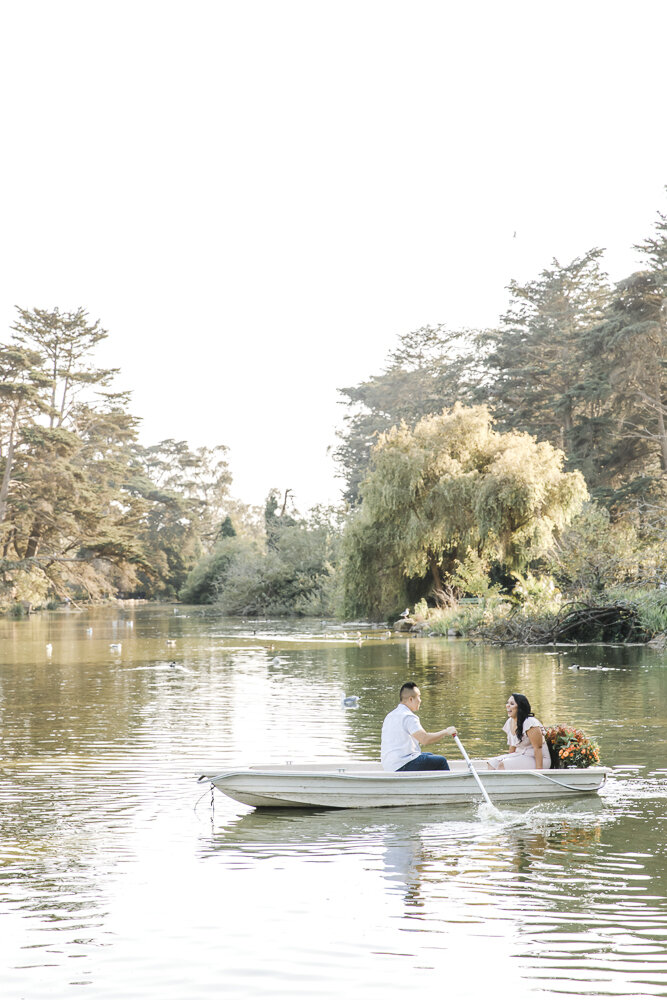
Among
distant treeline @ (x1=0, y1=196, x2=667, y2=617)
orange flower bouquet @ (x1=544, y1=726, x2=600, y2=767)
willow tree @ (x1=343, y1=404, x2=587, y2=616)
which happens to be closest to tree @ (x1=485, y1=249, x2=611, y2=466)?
distant treeline @ (x1=0, y1=196, x2=667, y2=617)

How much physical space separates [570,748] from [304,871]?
338 cm

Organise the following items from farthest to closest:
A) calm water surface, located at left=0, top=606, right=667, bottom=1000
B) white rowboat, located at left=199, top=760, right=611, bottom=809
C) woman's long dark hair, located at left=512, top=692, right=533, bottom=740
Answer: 1. woman's long dark hair, located at left=512, top=692, right=533, bottom=740
2. white rowboat, located at left=199, top=760, right=611, bottom=809
3. calm water surface, located at left=0, top=606, right=667, bottom=1000

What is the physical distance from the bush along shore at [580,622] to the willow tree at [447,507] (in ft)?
8.77

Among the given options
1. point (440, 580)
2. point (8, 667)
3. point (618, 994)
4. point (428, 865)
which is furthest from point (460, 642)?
point (618, 994)

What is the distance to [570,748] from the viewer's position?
34.0ft

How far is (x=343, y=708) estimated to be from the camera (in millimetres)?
17297

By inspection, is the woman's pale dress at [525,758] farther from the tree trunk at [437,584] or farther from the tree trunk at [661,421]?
the tree trunk at [661,421]

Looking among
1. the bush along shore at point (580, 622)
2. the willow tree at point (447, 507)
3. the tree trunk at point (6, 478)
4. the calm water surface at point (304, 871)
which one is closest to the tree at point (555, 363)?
the willow tree at point (447, 507)

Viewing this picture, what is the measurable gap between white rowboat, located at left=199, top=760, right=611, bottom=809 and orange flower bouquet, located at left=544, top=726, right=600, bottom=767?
21 cm

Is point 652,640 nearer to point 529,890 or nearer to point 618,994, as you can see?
point 529,890

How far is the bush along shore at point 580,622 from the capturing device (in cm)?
2661

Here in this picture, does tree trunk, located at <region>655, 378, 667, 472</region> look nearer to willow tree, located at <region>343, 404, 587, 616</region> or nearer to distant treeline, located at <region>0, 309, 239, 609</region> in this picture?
willow tree, located at <region>343, 404, 587, 616</region>

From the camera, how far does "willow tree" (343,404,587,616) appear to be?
33062 mm

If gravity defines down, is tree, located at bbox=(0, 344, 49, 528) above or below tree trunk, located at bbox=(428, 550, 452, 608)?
above
